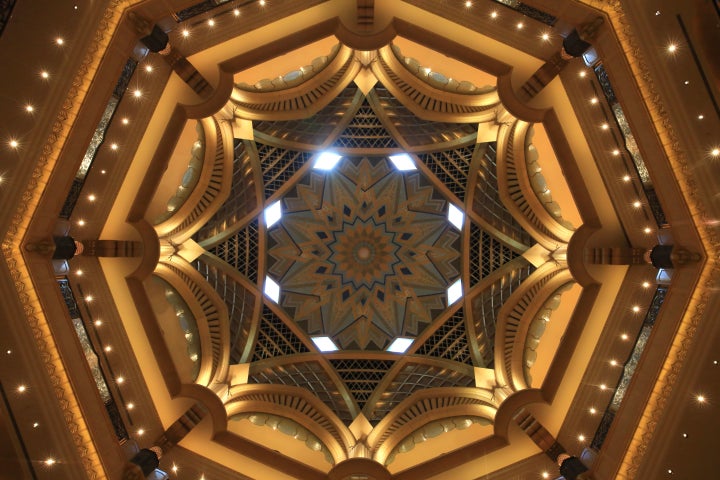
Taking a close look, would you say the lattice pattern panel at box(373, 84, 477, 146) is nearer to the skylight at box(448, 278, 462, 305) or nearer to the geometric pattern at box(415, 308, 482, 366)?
the skylight at box(448, 278, 462, 305)

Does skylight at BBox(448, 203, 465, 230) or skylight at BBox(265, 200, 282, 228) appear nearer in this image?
skylight at BBox(448, 203, 465, 230)

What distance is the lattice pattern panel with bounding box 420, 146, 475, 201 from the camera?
63.8 feet

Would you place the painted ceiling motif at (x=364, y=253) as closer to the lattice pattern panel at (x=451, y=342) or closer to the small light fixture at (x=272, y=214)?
the small light fixture at (x=272, y=214)

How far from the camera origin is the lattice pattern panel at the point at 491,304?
18531 mm

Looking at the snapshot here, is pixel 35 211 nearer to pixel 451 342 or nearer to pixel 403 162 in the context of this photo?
pixel 403 162

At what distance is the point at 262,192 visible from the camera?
20.1 meters

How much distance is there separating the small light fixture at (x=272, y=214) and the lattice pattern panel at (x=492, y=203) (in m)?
8.34

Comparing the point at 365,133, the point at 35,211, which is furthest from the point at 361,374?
the point at 35,211

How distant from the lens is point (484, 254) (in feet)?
65.6

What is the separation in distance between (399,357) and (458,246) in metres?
5.39

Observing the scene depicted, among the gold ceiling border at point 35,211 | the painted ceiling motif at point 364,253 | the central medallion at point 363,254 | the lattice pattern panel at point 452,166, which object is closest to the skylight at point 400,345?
the painted ceiling motif at point 364,253

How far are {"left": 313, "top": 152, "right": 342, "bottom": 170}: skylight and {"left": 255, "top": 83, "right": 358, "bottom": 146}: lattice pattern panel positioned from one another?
78cm

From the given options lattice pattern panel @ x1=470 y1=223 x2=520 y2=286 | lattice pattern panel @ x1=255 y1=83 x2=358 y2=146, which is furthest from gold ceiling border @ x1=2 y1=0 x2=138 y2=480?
lattice pattern panel @ x1=470 y1=223 x2=520 y2=286

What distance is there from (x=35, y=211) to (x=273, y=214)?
1035 centimetres
